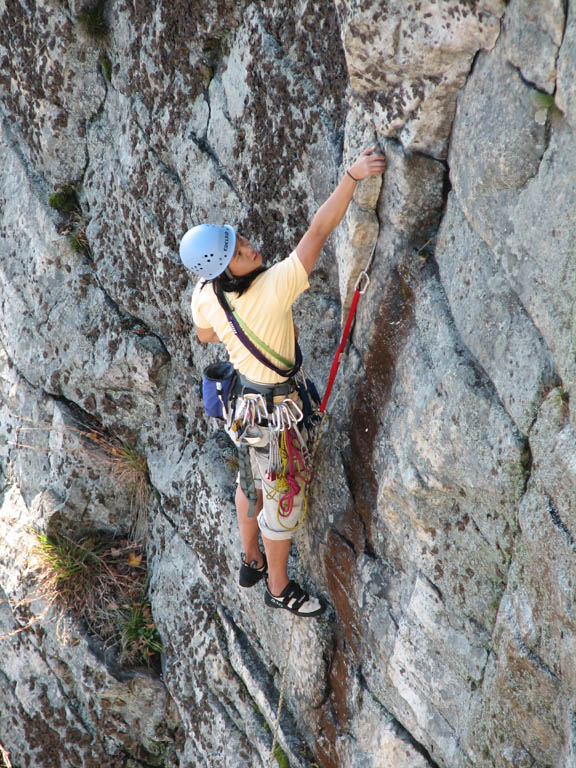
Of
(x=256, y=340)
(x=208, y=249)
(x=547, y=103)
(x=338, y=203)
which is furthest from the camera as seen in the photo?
(x=256, y=340)

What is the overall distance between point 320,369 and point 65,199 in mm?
3682

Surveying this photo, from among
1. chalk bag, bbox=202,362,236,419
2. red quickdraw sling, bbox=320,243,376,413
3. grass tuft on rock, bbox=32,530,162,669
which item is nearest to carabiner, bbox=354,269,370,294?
red quickdraw sling, bbox=320,243,376,413

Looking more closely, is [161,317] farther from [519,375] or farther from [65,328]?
[519,375]

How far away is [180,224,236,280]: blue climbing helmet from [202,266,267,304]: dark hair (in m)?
0.10

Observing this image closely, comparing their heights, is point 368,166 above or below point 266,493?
above

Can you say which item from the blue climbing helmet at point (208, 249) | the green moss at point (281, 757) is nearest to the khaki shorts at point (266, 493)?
the blue climbing helmet at point (208, 249)

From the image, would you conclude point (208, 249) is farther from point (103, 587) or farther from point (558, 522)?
point (103, 587)

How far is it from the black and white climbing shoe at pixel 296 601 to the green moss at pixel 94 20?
16.9ft

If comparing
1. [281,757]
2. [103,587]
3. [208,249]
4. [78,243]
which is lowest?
[103,587]

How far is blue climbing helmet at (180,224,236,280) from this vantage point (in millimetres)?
4754

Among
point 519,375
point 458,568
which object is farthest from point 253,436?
point 519,375

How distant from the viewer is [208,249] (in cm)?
477

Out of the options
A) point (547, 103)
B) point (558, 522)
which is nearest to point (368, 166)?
point (547, 103)

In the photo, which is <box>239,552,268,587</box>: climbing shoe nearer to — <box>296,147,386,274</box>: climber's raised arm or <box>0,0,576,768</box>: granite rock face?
<box>0,0,576,768</box>: granite rock face
